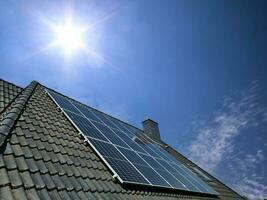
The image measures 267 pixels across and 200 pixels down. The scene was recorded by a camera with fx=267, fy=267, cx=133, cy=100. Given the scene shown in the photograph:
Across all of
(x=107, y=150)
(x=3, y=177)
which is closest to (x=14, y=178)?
(x=3, y=177)

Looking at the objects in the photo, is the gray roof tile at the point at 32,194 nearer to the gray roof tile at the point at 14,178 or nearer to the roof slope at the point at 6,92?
the gray roof tile at the point at 14,178

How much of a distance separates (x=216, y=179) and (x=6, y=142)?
46.7 feet

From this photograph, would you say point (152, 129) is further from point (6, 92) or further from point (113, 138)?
point (6, 92)

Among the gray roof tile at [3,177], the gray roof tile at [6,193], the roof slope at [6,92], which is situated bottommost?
the gray roof tile at [6,193]

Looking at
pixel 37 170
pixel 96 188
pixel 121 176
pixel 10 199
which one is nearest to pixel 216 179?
pixel 121 176

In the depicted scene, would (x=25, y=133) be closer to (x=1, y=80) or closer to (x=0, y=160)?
(x=0, y=160)

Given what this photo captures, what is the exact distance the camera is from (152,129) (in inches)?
742

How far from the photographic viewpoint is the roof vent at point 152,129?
1848cm

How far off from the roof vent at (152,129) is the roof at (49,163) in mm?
9726

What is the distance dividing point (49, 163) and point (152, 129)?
14057 millimetres

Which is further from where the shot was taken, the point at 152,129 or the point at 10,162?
the point at 152,129

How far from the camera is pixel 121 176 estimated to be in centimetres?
638

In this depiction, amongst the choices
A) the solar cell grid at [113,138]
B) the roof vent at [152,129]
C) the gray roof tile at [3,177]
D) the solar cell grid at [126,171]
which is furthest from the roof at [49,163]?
the roof vent at [152,129]

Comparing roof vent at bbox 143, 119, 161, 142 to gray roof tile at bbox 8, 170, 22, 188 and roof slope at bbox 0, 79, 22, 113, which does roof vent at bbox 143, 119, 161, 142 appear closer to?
roof slope at bbox 0, 79, 22, 113
